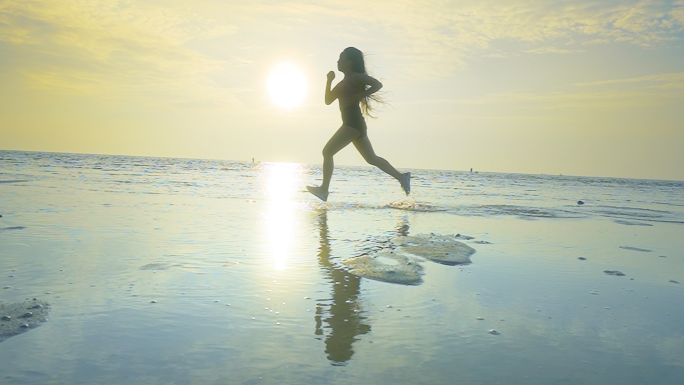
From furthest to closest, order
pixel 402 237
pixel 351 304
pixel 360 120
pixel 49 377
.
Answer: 1. pixel 360 120
2. pixel 402 237
3. pixel 351 304
4. pixel 49 377

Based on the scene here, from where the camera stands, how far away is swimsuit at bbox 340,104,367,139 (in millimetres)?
7133

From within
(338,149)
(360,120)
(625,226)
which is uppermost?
(360,120)

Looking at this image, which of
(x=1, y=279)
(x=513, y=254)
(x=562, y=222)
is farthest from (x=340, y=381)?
(x=562, y=222)

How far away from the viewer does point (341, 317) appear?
9.22 ft

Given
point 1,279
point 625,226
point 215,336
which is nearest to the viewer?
point 215,336

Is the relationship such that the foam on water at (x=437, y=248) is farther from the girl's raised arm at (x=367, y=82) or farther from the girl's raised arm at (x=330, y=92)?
the girl's raised arm at (x=330, y=92)

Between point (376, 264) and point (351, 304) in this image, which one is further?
point (376, 264)

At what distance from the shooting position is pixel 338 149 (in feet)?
23.9

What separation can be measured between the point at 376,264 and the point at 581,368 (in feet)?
7.28

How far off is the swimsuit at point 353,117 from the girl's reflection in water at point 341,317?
11.1 feet

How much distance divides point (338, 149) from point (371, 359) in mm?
5257

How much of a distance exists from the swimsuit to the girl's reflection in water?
338cm

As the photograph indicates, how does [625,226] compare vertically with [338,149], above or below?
below

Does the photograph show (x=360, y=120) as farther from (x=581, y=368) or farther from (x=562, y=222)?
(x=581, y=368)
